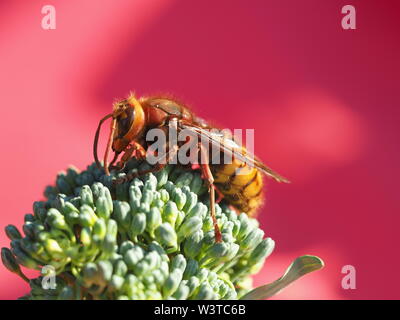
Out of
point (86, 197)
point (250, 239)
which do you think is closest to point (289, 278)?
point (250, 239)

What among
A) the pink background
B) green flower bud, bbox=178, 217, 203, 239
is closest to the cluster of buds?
green flower bud, bbox=178, 217, 203, 239

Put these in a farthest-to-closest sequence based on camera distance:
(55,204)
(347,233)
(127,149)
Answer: (347,233)
(127,149)
(55,204)

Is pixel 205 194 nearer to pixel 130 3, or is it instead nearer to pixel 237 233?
pixel 237 233

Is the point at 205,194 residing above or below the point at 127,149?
below

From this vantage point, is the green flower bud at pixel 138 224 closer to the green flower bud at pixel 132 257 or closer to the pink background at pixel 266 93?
the green flower bud at pixel 132 257

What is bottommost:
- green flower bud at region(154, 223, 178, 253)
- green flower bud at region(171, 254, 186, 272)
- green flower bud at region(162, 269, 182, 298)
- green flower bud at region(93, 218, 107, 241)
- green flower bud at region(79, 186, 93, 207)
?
green flower bud at region(162, 269, 182, 298)

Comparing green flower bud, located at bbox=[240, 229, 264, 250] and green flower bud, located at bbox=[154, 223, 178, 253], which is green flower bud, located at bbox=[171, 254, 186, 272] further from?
green flower bud, located at bbox=[240, 229, 264, 250]
